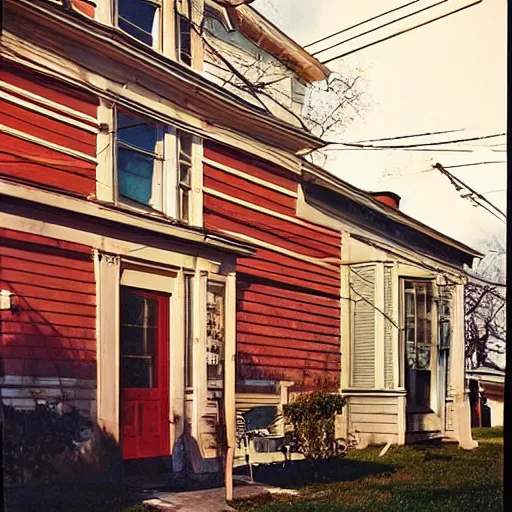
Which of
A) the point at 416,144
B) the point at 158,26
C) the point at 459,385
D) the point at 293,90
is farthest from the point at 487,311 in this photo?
the point at 158,26

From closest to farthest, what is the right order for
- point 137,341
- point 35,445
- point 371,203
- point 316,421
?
point 35,445
point 137,341
point 316,421
point 371,203

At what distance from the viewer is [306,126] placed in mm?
2242

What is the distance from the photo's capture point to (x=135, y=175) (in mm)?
2064

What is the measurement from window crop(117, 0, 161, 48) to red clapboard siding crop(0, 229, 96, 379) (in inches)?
21.2

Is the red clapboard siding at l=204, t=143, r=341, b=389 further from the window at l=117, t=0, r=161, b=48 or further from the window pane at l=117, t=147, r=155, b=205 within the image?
the window at l=117, t=0, r=161, b=48

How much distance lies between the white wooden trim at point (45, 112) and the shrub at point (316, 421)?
850 mm

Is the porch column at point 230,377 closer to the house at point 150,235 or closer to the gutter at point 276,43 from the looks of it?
the house at point 150,235

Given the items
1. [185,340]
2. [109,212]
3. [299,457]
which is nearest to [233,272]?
[185,340]

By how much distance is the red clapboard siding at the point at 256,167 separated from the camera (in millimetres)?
2180

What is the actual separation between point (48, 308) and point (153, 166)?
1.41ft

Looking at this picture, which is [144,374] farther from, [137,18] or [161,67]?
[137,18]

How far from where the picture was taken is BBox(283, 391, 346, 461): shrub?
2.15 meters

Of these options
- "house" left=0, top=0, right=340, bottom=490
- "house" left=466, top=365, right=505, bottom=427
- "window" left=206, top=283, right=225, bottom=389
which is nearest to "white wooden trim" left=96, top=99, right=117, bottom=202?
"house" left=0, top=0, right=340, bottom=490

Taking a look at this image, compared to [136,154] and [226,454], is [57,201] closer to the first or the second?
[136,154]
